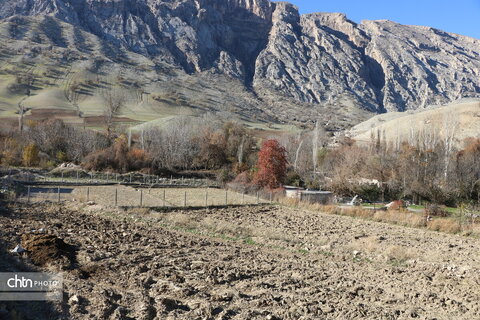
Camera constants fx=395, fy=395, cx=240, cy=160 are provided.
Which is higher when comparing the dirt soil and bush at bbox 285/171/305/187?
bush at bbox 285/171/305/187

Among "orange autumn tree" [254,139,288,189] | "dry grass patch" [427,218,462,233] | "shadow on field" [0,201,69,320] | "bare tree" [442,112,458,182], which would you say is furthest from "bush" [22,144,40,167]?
"bare tree" [442,112,458,182]

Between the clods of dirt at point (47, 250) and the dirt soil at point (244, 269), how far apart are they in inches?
11.0

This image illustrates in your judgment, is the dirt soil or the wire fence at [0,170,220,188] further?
the wire fence at [0,170,220,188]

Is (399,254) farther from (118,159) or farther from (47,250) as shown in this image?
(118,159)

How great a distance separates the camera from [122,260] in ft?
40.7

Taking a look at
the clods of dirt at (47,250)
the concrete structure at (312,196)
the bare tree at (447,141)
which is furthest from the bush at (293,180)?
the clods of dirt at (47,250)

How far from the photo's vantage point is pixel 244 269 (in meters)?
12.6

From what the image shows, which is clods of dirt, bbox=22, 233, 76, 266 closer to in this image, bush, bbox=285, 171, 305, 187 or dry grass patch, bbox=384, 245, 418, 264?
dry grass patch, bbox=384, 245, 418, 264

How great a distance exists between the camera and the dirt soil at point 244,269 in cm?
916

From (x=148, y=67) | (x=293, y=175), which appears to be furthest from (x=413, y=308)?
(x=148, y=67)

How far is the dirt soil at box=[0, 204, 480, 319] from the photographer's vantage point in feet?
30.1

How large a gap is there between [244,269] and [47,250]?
5.96 metres

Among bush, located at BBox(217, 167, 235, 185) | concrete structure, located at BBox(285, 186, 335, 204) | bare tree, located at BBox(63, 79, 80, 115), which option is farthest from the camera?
bare tree, located at BBox(63, 79, 80, 115)

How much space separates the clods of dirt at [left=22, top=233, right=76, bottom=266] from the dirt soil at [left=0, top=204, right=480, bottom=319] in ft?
0.91
